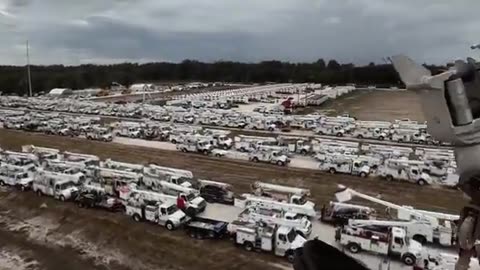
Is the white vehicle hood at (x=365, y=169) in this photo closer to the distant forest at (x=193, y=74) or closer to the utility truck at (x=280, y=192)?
the utility truck at (x=280, y=192)

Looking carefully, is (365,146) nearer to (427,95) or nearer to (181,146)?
(181,146)

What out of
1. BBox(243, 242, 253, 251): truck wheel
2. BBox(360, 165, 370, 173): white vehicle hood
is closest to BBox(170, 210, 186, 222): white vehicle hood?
BBox(243, 242, 253, 251): truck wheel

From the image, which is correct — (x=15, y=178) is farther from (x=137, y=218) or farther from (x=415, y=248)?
(x=415, y=248)

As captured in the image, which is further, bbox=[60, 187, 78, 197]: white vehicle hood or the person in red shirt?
bbox=[60, 187, 78, 197]: white vehicle hood

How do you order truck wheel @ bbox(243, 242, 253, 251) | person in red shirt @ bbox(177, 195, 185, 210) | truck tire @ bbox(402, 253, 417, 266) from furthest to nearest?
person in red shirt @ bbox(177, 195, 185, 210), truck wheel @ bbox(243, 242, 253, 251), truck tire @ bbox(402, 253, 417, 266)

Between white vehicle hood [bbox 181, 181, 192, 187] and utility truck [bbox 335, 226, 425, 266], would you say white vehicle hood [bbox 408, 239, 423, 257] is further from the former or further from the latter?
white vehicle hood [bbox 181, 181, 192, 187]

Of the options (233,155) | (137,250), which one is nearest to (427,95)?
(137,250)
